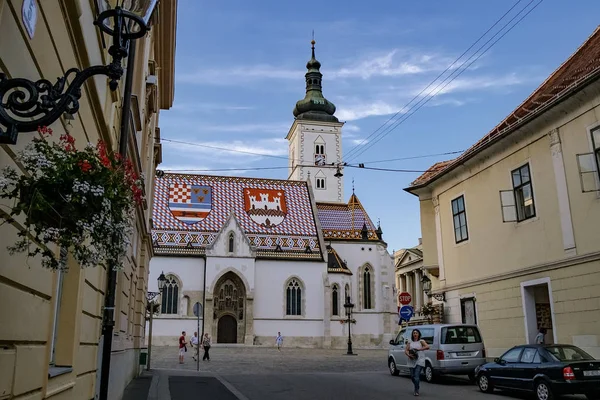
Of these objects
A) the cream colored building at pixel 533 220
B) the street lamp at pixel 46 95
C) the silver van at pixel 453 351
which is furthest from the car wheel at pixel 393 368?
the street lamp at pixel 46 95

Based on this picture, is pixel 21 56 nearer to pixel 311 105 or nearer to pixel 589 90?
pixel 589 90

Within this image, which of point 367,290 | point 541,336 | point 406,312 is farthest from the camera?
point 367,290

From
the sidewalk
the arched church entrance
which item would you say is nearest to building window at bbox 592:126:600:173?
the sidewalk

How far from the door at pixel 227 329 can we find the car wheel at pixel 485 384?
123ft

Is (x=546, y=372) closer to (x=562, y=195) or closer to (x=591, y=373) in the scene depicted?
(x=591, y=373)

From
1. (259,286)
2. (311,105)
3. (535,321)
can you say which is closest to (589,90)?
(535,321)

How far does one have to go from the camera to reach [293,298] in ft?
170

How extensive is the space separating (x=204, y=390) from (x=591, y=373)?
1029cm

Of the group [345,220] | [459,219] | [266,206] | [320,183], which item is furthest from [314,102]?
[459,219]

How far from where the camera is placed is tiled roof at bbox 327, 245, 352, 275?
54500mm

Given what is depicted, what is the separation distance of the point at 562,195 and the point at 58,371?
1504cm

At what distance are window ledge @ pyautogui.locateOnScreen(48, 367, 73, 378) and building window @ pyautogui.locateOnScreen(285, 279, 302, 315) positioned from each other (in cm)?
4663

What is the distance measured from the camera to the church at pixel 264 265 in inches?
1945

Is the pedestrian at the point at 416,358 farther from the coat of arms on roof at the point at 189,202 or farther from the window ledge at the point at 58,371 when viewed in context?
the coat of arms on roof at the point at 189,202
